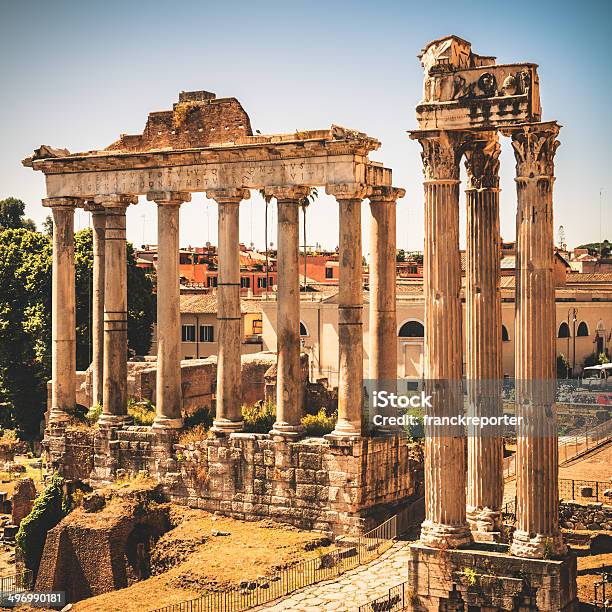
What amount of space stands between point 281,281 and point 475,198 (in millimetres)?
9637

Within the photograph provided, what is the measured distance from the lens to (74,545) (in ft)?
109

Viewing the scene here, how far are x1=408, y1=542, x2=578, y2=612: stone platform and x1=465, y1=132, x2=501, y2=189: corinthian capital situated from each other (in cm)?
716

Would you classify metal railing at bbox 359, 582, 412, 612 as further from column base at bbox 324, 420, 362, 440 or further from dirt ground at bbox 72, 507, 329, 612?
column base at bbox 324, 420, 362, 440

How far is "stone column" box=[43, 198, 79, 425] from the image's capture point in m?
37.6

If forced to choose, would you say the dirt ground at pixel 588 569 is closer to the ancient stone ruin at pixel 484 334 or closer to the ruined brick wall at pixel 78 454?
the ancient stone ruin at pixel 484 334

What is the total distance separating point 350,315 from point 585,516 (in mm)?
7940

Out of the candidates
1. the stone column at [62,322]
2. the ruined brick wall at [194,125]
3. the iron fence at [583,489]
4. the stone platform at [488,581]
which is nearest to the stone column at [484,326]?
the stone platform at [488,581]

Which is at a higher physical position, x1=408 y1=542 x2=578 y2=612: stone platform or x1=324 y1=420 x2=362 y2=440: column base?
x1=324 y1=420 x2=362 y2=440: column base

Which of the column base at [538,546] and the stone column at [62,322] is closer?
the column base at [538,546]

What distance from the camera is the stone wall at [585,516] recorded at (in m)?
31.2

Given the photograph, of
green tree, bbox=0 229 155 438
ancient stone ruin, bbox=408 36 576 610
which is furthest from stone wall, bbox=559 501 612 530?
green tree, bbox=0 229 155 438

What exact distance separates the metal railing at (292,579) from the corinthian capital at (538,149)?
11202mm

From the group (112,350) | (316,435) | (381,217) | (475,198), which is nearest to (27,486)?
(112,350)

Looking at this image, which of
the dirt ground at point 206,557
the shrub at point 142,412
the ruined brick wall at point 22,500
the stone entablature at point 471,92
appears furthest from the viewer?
the ruined brick wall at point 22,500
